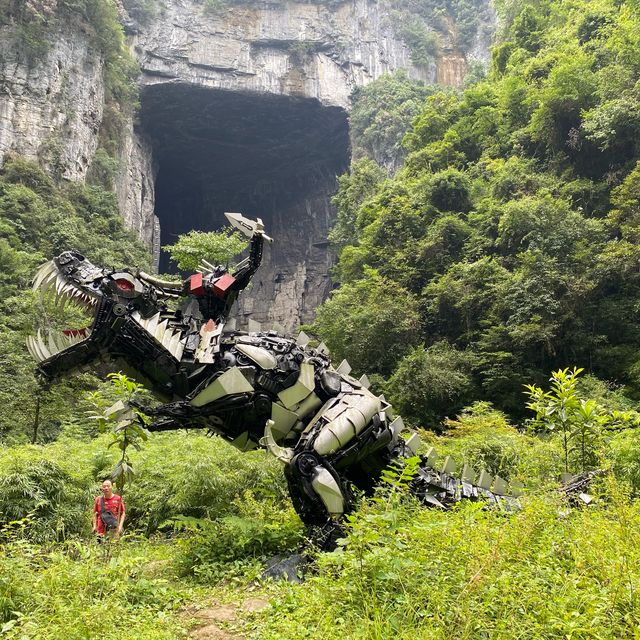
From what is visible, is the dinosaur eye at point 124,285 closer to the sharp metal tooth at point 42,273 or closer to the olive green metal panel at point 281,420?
the sharp metal tooth at point 42,273

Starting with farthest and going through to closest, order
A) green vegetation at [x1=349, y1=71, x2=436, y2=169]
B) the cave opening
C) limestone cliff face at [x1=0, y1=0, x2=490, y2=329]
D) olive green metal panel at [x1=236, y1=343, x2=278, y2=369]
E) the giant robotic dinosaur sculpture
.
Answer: the cave opening, green vegetation at [x1=349, y1=71, x2=436, y2=169], limestone cliff face at [x1=0, y1=0, x2=490, y2=329], olive green metal panel at [x1=236, y1=343, x2=278, y2=369], the giant robotic dinosaur sculpture

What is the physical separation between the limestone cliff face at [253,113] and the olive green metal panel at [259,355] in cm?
2255

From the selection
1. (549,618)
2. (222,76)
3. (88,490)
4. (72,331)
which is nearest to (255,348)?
(72,331)

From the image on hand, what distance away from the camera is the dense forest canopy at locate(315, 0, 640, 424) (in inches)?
499

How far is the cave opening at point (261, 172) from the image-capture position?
105 ft

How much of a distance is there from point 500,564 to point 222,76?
32320 millimetres

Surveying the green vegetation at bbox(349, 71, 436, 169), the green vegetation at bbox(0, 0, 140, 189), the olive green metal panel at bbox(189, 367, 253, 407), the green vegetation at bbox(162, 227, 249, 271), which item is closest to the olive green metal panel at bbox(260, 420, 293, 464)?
the olive green metal panel at bbox(189, 367, 253, 407)

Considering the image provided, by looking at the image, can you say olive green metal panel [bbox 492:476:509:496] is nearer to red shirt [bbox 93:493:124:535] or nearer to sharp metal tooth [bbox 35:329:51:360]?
red shirt [bbox 93:493:124:535]

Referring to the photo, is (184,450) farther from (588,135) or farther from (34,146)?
(34,146)

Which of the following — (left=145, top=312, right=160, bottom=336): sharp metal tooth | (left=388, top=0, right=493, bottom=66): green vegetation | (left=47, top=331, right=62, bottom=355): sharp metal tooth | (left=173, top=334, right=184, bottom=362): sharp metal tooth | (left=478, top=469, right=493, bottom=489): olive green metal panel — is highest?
(left=388, top=0, right=493, bottom=66): green vegetation

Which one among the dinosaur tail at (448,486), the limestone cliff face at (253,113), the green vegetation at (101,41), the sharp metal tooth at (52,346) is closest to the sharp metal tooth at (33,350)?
the sharp metal tooth at (52,346)

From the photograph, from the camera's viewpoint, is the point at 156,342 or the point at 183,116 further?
the point at 183,116

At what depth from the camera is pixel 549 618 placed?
2178mm

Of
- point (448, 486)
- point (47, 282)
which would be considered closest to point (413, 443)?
point (448, 486)
